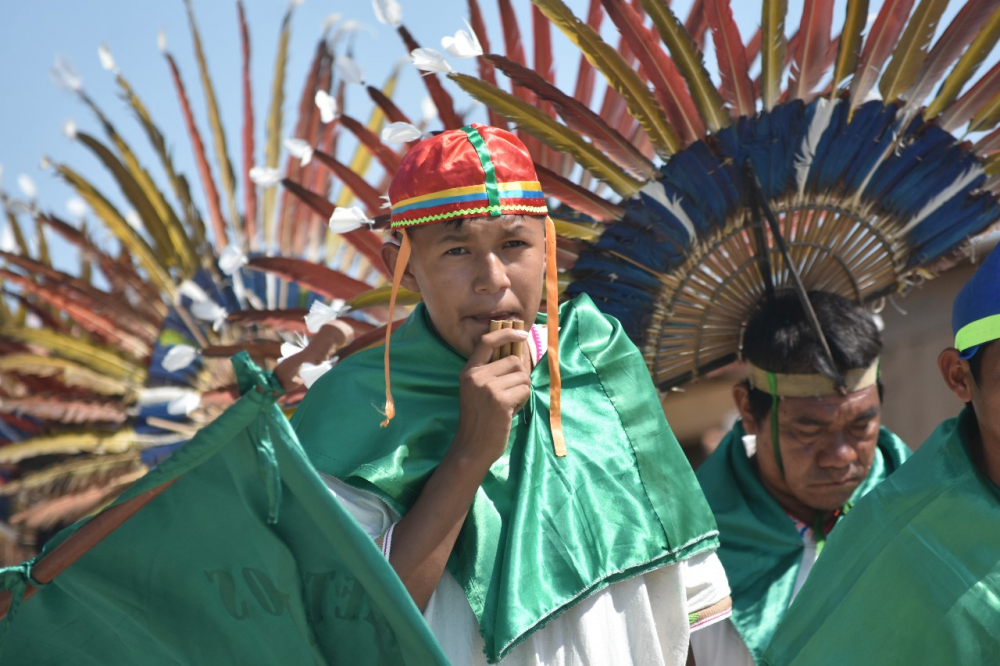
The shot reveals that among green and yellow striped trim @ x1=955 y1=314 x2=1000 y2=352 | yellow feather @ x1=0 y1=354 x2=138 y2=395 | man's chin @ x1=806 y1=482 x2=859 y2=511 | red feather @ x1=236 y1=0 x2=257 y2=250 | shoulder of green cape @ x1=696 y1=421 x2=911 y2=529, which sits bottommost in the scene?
man's chin @ x1=806 y1=482 x2=859 y2=511

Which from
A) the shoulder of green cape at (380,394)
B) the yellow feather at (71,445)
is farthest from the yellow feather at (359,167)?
the shoulder of green cape at (380,394)

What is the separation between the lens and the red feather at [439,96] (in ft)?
11.0

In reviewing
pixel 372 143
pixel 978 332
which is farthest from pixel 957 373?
pixel 372 143

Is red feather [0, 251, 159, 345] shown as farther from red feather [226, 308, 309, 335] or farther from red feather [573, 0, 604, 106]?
red feather [573, 0, 604, 106]

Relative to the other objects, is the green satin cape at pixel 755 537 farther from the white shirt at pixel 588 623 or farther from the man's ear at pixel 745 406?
the white shirt at pixel 588 623

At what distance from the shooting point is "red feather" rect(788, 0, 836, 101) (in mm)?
3068

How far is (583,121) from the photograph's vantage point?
3096mm

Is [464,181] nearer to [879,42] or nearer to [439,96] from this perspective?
[439,96]

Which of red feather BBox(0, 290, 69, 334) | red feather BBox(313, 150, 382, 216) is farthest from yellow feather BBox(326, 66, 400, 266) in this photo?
red feather BBox(313, 150, 382, 216)

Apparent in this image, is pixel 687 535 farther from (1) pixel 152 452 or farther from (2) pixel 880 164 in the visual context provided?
(1) pixel 152 452

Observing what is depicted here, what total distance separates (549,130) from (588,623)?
1290 millimetres

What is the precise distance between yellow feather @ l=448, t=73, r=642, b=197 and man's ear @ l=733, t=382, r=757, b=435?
661 millimetres

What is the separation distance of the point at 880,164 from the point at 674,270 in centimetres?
56

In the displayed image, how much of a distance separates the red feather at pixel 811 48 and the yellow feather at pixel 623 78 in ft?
1.06
